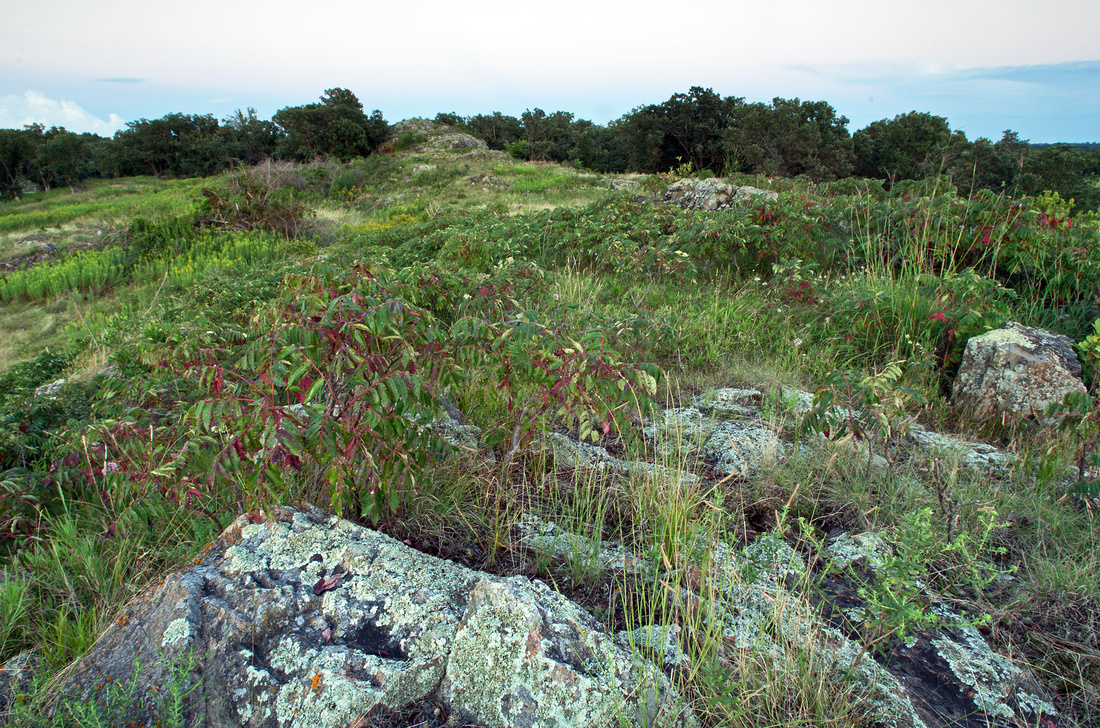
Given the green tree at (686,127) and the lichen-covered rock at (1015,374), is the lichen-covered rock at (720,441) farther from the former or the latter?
the green tree at (686,127)

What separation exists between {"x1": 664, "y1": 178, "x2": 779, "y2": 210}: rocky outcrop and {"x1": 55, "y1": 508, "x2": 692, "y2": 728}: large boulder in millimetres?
Result: 6819

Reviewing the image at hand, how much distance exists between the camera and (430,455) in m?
2.23

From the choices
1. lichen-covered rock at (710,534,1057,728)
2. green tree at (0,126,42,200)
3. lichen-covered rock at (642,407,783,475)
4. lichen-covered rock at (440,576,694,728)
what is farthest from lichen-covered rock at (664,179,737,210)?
green tree at (0,126,42,200)

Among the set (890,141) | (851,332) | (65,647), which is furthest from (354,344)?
(890,141)

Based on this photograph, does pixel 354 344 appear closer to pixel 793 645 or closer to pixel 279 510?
pixel 279 510

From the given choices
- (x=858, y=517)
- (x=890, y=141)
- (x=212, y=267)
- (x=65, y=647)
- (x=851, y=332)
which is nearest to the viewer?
(x=65, y=647)

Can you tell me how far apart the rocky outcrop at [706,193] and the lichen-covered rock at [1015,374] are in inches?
173

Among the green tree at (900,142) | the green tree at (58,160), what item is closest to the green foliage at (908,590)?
the green tree at (900,142)

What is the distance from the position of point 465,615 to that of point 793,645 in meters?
0.84

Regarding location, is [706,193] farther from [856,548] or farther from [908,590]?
[908,590]

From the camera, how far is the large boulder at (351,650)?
1.34 meters

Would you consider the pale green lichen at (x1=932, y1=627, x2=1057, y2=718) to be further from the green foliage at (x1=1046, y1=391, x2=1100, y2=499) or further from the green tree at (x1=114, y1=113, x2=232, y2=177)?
the green tree at (x1=114, y1=113, x2=232, y2=177)

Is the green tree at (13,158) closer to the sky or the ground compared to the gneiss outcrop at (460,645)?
closer to the sky

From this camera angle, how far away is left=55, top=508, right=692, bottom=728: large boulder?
134 centimetres
